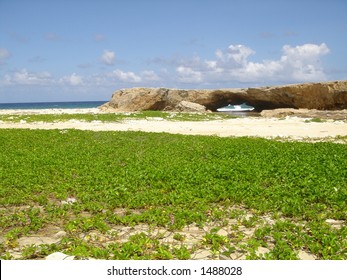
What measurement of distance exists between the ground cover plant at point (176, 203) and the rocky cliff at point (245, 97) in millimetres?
35924

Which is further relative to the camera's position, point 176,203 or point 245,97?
point 245,97

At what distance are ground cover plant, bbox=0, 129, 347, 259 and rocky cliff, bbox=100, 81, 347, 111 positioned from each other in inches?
1414

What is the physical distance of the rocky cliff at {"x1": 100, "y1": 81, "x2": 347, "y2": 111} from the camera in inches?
1943

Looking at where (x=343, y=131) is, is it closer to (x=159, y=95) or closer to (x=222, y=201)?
(x=222, y=201)

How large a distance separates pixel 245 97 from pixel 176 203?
5019 cm

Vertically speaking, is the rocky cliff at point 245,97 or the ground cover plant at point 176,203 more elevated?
the rocky cliff at point 245,97

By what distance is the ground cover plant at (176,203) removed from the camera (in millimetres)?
6750

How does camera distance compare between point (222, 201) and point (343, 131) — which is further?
point (343, 131)

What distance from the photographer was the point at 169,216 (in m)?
8.39

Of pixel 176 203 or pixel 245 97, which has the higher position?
pixel 245 97

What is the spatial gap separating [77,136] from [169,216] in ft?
49.6

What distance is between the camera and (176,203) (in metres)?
9.30
